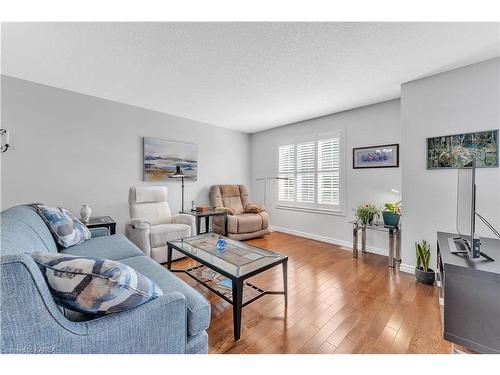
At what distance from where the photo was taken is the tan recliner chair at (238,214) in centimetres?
386

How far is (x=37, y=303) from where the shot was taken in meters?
0.72

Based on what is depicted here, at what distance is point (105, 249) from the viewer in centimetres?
194

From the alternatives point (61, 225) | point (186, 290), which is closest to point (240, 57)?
point (186, 290)

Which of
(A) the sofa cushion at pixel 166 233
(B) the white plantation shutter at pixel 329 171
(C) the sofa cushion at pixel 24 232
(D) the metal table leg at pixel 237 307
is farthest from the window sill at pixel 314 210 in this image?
(C) the sofa cushion at pixel 24 232

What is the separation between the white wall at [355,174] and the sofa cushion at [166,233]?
2.34 meters

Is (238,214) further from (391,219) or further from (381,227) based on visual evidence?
(391,219)

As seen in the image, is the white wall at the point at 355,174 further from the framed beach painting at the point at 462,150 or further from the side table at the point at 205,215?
A: the side table at the point at 205,215

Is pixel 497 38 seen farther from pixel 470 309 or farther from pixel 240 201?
pixel 240 201

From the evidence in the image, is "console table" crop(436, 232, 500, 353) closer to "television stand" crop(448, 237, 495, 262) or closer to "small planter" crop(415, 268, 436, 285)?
"television stand" crop(448, 237, 495, 262)

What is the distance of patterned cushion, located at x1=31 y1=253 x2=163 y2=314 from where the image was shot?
0.82 metres

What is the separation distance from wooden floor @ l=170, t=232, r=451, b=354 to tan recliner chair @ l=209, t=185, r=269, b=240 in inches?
53.5

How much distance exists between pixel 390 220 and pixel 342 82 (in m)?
1.88

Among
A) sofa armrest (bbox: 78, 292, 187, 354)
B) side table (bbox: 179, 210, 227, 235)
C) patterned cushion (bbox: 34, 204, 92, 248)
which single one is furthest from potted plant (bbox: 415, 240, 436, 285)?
patterned cushion (bbox: 34, 204, 92, 248)

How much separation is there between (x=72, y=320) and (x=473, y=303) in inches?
83.8
